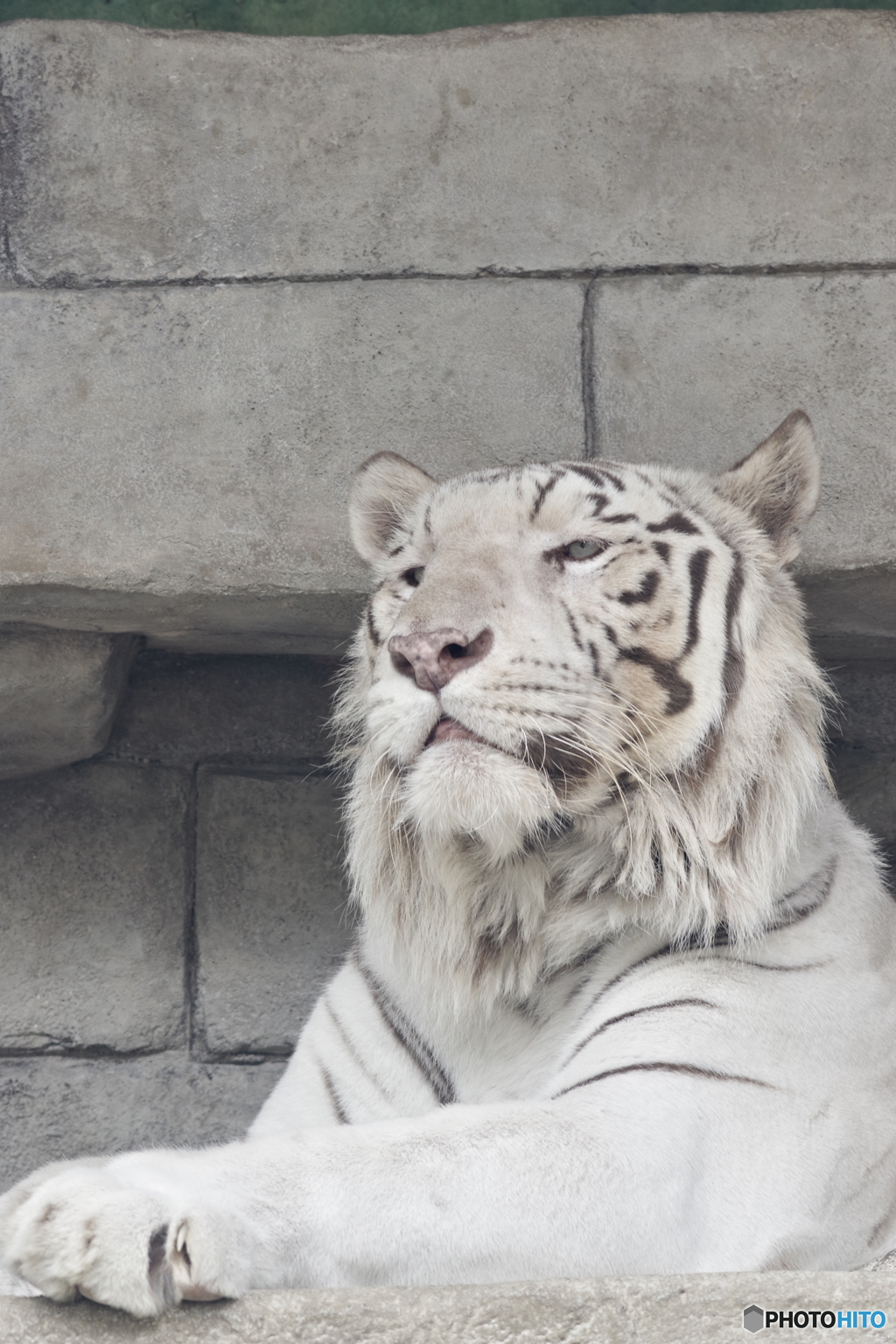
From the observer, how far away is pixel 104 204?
2564mm

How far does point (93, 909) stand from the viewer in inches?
109

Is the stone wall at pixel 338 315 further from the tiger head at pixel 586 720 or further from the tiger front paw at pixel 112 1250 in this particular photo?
the tiger front paw at pixel 112 1250

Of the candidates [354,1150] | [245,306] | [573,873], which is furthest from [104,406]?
[354,1150]

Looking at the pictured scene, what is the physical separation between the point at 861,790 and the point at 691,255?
118cm

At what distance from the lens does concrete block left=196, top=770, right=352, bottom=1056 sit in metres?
2.76

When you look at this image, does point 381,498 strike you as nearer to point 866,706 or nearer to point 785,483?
point 785,483

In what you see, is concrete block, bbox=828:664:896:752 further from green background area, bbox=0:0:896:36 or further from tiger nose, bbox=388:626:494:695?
tiger nose, bbox=388:626:494:695

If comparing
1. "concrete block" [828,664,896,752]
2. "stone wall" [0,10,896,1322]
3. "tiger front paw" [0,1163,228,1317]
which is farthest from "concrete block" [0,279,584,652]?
"tiger front paw" [0,1163,228,1317]

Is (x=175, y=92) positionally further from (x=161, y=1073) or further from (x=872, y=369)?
(x=161, y=1073)

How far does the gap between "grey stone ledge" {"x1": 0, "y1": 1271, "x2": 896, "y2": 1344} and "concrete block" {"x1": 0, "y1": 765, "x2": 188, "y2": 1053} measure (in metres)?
1.64

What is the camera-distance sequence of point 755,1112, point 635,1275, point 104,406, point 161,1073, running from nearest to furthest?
point 635,1275 → point 755,1112 → point 104,406 → point 161,1073

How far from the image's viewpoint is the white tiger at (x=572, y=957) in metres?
1.22

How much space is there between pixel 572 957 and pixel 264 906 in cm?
122

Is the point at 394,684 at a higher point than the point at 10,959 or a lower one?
higher
